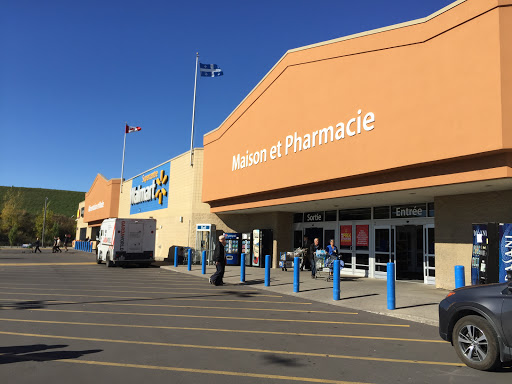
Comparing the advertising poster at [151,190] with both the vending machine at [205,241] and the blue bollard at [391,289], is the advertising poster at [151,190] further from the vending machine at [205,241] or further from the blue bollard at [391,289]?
the blue bollard at [391,289]

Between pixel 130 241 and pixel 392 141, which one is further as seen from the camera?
pixel 130 241

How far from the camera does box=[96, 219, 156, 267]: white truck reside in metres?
22.2

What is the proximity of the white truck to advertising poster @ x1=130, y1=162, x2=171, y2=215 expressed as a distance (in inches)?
292

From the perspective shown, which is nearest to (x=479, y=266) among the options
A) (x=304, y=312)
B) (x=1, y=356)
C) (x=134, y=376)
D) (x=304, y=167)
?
(x=304, y=312)

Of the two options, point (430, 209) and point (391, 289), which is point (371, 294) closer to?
point (391, 289)

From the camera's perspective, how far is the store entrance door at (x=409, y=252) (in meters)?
15.4

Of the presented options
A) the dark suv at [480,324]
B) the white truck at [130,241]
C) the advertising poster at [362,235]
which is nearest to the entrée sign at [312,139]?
the advertising poster at [362,235]

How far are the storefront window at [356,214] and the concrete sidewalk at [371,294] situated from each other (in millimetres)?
2761

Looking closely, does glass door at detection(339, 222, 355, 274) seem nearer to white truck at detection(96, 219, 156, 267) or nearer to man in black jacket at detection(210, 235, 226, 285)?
man in black jacket at detection(210, 235, 226, 285)

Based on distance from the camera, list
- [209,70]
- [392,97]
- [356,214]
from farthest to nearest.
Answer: [209,70] → [356,214] → [392,97]

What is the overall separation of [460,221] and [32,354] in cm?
1208

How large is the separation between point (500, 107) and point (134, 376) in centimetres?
952

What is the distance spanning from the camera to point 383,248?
55.0ft

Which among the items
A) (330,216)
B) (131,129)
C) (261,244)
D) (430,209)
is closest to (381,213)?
(430,209)
